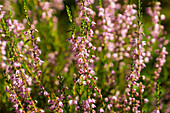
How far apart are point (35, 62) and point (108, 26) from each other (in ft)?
4.74

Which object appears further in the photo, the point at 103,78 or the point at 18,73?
the point at 103,78

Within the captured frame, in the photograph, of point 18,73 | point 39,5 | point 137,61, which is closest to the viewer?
point 18,73

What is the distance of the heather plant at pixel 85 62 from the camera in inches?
101

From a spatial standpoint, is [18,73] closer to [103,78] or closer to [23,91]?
[23,91]

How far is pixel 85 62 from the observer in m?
2.50

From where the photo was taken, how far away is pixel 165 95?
4.82m

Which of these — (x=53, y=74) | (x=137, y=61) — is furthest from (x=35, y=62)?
(x=53, y=74)

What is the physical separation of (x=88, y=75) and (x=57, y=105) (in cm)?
50

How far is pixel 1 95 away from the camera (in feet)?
13.4

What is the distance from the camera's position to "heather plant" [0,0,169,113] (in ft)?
8.41

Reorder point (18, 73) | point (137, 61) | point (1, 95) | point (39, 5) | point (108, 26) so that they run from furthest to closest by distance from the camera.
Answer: point (39, 5) → point (1, 95) → point (108, 26) → point (137, 61) → point (18, 73)

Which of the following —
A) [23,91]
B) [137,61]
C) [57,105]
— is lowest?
[57,105]

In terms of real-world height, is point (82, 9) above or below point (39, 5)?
below

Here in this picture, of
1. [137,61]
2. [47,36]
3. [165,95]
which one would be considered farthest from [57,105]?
[165,95]
